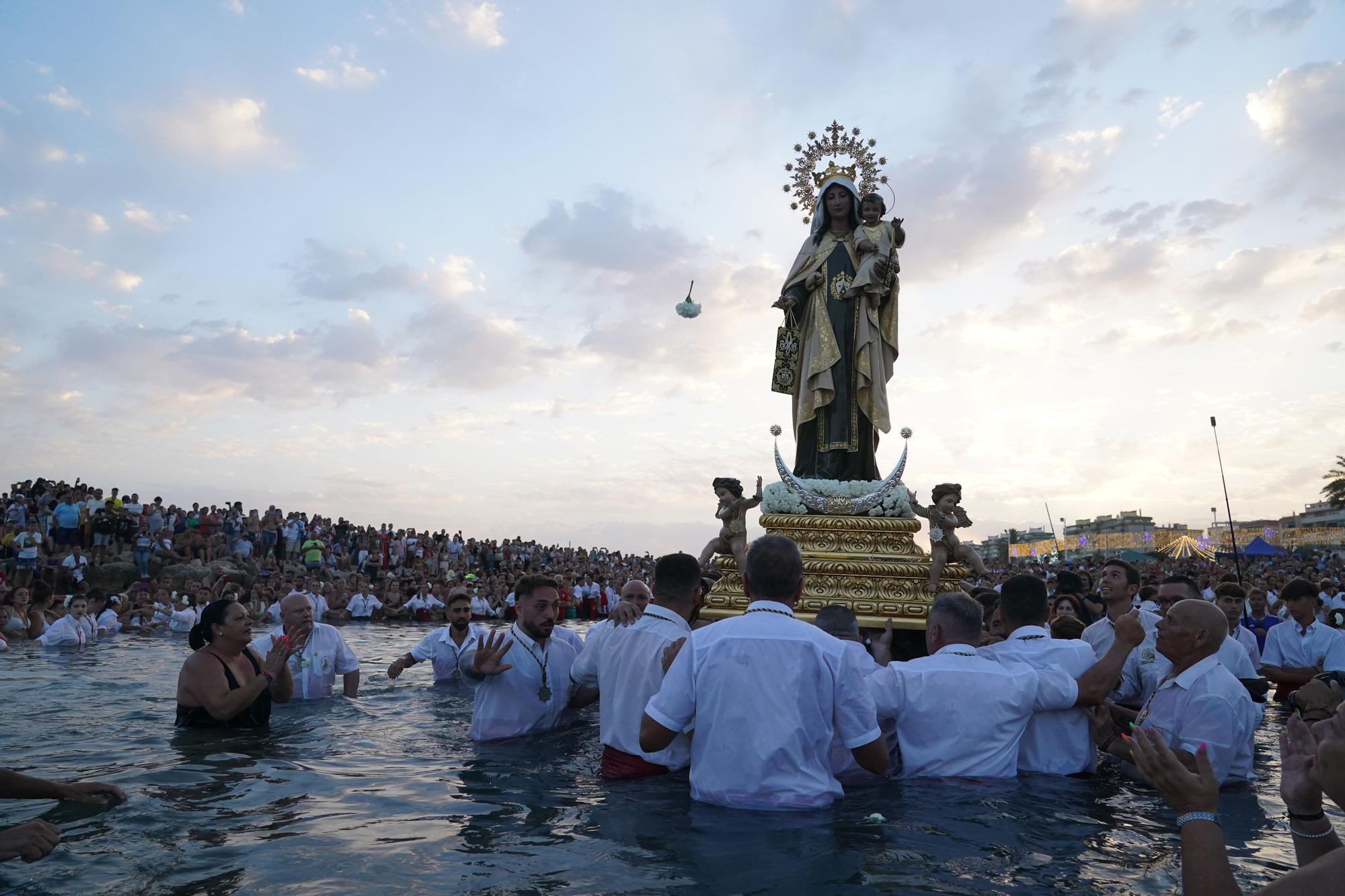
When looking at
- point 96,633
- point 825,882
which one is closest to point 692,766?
point 825,882

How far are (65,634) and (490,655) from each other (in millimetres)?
11156

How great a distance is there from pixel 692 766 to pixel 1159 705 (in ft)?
8.70

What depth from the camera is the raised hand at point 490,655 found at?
6285 millimetres

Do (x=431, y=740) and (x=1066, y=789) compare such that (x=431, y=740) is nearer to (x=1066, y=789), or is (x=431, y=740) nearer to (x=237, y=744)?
(x=237, y=744)

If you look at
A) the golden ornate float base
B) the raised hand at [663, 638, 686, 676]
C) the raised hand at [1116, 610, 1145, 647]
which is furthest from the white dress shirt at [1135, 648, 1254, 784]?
the golden ornate float base

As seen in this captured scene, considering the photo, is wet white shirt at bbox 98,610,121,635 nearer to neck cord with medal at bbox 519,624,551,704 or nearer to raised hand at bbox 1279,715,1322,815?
neck cord with medal at bbox 519,624,551,704

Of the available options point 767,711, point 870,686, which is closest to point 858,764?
point 870,686

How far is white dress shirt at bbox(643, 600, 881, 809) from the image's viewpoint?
4074 millimetres

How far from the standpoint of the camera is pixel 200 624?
20.9ft

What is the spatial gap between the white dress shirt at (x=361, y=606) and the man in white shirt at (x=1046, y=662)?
18.9 m

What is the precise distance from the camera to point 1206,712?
→ 4.68m

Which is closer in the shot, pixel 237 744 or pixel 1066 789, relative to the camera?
pixel 1066 789

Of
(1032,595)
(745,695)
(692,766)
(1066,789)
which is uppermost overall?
(1032,595)

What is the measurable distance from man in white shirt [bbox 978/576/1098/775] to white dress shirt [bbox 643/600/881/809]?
166cm
